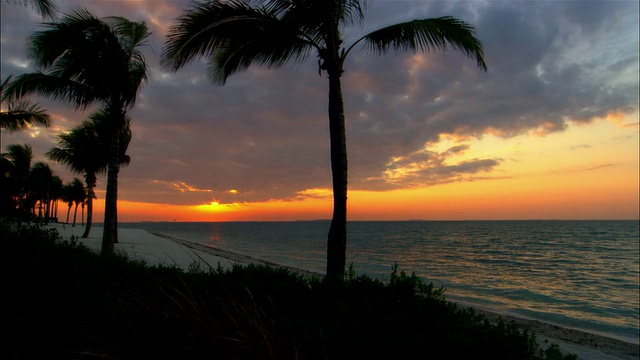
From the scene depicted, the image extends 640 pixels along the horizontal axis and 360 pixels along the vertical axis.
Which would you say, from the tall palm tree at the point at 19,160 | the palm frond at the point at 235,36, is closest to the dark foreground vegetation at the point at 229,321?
the palm frond at the point at 235,36

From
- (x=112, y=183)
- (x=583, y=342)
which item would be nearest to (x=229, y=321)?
(x=583, y=342)

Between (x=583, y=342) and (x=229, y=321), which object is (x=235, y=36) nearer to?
(x=229, y=321)

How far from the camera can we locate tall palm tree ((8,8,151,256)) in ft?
39.5

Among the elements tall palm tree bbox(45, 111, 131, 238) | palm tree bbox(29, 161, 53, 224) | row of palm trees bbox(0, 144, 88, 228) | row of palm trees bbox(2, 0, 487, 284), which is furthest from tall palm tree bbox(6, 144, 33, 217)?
row of palm trees bbox(2, 0, 487, 284)

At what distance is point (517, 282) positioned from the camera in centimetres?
2342

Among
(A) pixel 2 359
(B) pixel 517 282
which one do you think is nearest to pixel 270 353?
(A) pixel 2 359

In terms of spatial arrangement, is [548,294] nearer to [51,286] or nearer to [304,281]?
[304,281]

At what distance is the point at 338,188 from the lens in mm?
6988

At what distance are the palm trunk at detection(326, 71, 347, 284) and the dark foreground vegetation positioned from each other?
126cm

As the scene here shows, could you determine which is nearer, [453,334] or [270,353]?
[270,353]

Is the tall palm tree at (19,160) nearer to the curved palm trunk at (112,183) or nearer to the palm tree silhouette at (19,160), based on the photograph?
the palm tree silhouette at (19,160)

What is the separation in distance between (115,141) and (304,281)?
1063cm

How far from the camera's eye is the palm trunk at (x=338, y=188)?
686 centimetres

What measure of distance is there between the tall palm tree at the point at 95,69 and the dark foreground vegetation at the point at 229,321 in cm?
754
